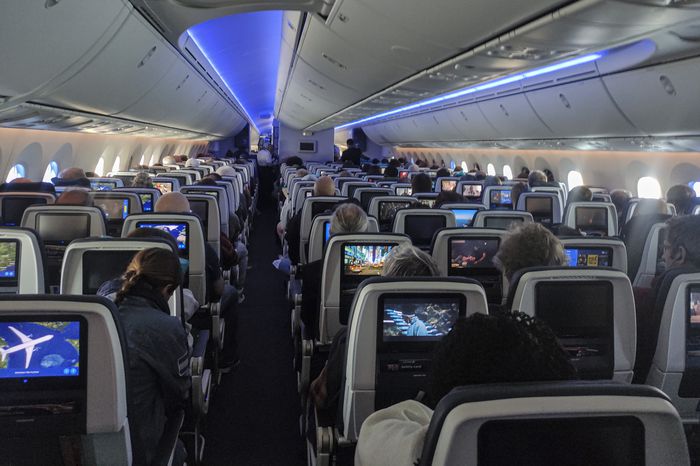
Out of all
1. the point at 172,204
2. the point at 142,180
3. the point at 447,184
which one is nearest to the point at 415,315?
the point at 172,204

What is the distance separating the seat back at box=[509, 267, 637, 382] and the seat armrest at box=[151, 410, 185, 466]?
1.71m

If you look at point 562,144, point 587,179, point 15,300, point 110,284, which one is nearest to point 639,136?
point 562,144

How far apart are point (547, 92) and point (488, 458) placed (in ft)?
35.1

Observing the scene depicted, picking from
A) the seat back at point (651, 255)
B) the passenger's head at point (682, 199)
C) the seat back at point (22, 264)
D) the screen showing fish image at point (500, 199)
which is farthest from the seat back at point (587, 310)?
the screen showing fish image at point (500, 199)

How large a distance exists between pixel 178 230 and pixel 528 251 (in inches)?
113

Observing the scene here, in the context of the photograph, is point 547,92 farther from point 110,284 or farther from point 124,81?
point 110,284

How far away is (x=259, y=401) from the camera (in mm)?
5348

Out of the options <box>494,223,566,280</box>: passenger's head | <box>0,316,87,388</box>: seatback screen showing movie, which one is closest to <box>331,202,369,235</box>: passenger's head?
<box>494,223,566,280</box>: passenger's head

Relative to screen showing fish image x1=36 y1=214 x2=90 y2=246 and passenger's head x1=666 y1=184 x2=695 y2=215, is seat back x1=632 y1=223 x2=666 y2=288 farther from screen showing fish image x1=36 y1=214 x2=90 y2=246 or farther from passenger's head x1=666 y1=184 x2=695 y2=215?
screen showing fish image x1=36 y1=214 x2=90 y2=246

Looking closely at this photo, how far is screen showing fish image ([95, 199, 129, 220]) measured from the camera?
746cm

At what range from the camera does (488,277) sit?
4.83 m

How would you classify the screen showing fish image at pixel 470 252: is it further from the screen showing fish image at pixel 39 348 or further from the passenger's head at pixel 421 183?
the passenger's head at pixel 421 183

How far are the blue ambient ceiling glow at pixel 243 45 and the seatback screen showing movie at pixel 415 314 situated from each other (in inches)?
259

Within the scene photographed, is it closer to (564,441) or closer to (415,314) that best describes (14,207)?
(415,314)
